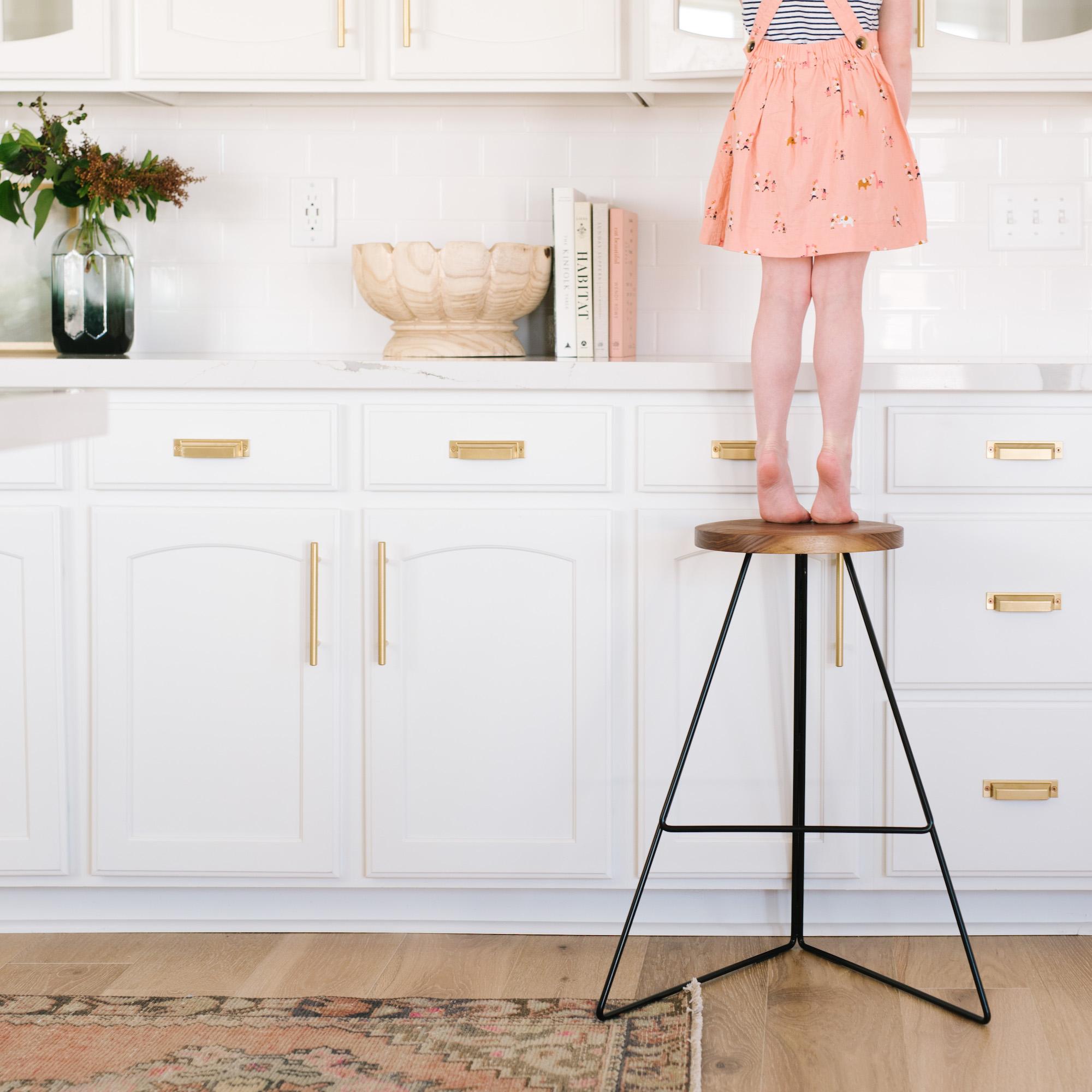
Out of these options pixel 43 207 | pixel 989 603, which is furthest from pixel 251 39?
pixel 989 603

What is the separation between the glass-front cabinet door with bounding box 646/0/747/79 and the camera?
6.88 feet

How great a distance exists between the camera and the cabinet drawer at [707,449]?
1.85 meters

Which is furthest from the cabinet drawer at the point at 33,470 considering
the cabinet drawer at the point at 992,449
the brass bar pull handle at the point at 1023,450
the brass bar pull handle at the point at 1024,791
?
the brass bar pull handle at the point at 1024,791

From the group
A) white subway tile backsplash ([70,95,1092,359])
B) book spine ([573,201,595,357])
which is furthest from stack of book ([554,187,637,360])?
white subway tile backsplash ([70,95,1092,359])

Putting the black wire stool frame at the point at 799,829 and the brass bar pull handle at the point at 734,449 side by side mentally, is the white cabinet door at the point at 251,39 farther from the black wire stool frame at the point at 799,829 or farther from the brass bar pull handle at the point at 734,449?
the black wire stool frame at the point at 799,829

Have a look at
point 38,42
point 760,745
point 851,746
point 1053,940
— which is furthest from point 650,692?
point 38,42

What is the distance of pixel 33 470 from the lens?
189 cm

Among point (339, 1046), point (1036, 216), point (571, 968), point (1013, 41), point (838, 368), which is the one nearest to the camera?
point (339, 1046)

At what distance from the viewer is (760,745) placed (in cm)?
190

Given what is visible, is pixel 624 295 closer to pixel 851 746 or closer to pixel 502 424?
pixel 502 424

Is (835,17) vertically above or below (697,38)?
below

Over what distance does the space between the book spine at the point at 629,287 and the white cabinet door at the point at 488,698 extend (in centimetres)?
55

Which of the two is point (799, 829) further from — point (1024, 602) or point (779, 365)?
point (779, 365)

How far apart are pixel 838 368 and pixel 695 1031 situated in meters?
0.92
